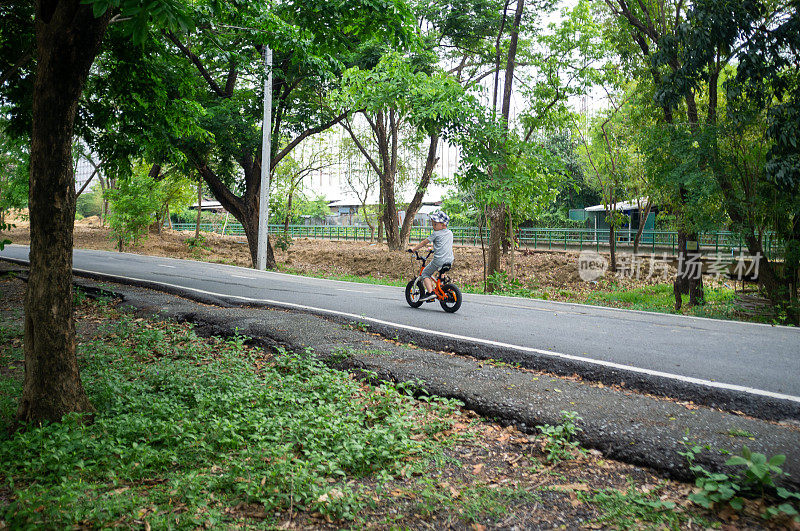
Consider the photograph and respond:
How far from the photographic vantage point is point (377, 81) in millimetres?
15953

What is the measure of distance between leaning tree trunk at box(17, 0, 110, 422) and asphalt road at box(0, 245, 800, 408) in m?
4.50

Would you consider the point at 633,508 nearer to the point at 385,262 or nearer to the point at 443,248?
the point at 443,248

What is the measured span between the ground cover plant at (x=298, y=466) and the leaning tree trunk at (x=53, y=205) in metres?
0.38

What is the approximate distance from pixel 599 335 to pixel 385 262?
1913cm

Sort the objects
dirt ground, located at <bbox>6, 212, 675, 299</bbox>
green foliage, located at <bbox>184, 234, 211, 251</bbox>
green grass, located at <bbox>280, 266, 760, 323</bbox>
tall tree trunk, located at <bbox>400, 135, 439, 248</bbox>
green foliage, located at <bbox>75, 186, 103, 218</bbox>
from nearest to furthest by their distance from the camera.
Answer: green grass, located at <bbox>280, 266, 760, 323</bbox> → dirt ground, located at <bbox>6, 212, 675, 299</bbox> → tall tree trunk, located at <bbox>400, 135, 439, 248</bbox> → green foliage, located at <bbox>184, 234, 211, 251</bbox> → green foliage, located at <bbox>75, 186, 103, 218</bbox>

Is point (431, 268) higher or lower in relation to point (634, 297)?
higher

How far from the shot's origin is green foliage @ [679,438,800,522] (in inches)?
128

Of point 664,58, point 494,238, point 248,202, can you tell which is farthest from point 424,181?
point 664,58

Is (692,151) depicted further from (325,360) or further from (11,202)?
(11,202)

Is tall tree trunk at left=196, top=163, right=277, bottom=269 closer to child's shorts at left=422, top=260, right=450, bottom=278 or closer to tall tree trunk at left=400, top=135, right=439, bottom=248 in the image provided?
tall tree trunk at left=400, top=135, right=439, bottom=248

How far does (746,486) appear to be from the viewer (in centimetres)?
341

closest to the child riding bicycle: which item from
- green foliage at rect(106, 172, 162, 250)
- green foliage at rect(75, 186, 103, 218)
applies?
green foliage at rect(106, 172, 162, 250)

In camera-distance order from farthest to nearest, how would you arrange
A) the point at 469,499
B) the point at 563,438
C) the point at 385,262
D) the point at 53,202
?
the point at 385,262 → the point at 53,202 → the point at 563,438 → the point at 469,499

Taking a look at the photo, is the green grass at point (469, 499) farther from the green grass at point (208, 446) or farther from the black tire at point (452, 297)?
the black tire at point (452, 297)
